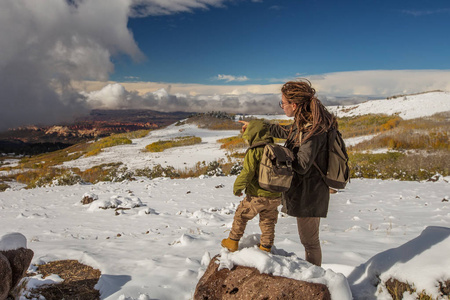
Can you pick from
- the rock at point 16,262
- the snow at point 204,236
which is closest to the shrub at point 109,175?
the snow at point 204,236

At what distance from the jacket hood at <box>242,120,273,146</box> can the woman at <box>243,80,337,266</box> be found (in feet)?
0.85

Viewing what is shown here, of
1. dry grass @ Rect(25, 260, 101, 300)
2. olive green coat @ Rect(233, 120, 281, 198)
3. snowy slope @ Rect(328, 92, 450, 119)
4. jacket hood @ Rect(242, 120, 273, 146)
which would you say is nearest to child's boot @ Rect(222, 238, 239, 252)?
olive green coat @ Rect(233, 120, 281, 198)

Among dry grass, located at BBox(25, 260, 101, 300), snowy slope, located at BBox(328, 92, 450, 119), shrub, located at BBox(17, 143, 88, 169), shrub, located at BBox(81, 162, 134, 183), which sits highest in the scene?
snowy slope, located at BBox(328, 92, 450, 119)

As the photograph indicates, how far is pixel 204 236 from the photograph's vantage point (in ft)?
16.5

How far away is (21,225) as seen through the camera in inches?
261

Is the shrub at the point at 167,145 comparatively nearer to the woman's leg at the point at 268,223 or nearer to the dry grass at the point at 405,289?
the woman's leg at the point at 268,223

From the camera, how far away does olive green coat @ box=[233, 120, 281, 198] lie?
2.65 metres

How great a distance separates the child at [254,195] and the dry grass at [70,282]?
1.79 meters

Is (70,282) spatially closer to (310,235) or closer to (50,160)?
(310,235)

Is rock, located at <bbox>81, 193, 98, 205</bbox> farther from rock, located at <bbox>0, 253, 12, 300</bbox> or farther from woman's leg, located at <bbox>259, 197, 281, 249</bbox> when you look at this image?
woman's leg, located at <bbox>259, 197, 281, 249</bbox>

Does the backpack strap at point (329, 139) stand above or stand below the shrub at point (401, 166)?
above

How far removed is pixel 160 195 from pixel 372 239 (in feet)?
22.6

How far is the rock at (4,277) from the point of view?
8.51ft

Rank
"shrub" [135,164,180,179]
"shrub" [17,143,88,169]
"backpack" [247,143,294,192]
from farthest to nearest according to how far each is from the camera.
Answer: "shrub" [17,143,88,169] < "shrub" [135,164,180,179] < "backpack" [247,143,294,192]
